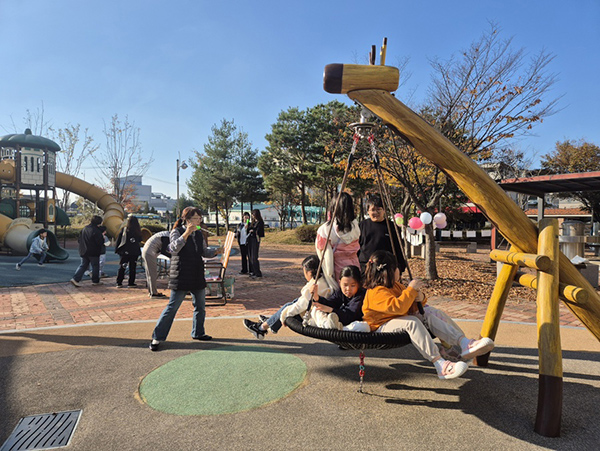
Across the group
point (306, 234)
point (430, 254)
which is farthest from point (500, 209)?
point (306, 234)

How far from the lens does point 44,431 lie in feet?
8.91

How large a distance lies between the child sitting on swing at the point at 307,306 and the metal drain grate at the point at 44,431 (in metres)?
Result: 1.76

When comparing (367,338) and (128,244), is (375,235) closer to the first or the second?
(367,338)

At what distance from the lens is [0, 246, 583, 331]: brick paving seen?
596 cm

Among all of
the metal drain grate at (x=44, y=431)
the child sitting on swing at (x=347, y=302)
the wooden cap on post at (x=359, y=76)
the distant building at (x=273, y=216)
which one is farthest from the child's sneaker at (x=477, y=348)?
the distant building at (x=273, y=216)

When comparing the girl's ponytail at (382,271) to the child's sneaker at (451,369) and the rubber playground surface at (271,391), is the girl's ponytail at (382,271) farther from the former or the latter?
the rubber playground surface at (271,391)

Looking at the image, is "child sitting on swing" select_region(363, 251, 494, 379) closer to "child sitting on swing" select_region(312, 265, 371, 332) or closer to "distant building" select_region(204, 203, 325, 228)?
"child sitting on swing" select_region(312, 265, 371, 332)

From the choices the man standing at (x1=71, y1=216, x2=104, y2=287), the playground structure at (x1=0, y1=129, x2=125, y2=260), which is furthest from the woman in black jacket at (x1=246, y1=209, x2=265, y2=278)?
the playground structure at (x1=0, y1=129, x2=125, y2=260)

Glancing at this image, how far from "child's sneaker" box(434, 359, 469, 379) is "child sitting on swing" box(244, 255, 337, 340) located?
2.95 feet

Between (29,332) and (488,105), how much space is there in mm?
10144

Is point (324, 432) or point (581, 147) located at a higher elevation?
point (581, 147)

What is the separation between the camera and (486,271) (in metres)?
11.7

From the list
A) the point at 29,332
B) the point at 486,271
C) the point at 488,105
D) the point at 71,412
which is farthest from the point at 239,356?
the point at 486,271

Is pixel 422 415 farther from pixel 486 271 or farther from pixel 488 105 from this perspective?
pixel 486 271
